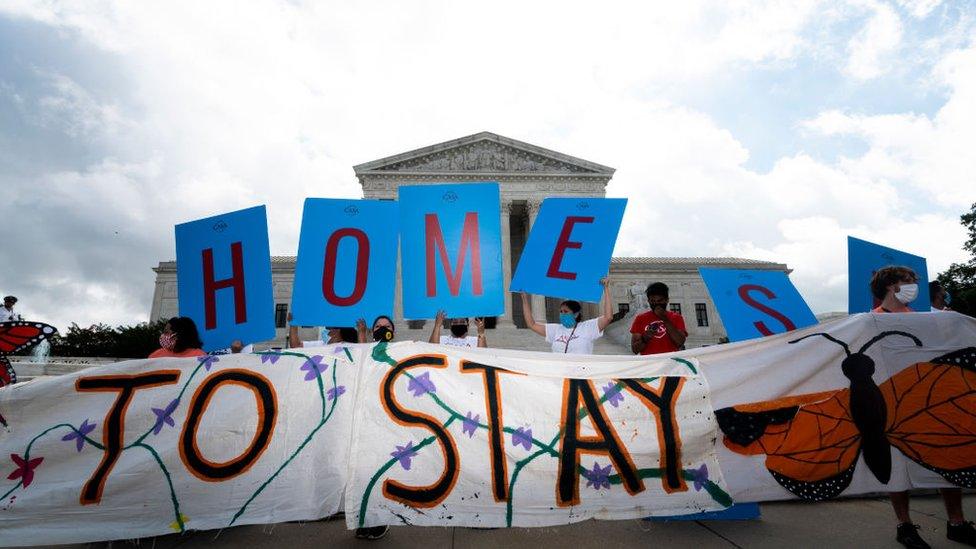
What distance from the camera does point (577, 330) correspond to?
17.6 ft

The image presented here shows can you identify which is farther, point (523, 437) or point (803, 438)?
point (803, 438)

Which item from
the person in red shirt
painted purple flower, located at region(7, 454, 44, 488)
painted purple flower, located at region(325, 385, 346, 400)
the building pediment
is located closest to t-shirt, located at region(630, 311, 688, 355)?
the person in red shirt

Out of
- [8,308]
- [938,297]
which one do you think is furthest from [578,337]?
[8,308]

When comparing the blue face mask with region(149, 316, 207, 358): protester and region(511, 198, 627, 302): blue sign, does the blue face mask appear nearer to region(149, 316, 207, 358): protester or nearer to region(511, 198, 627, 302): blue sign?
region(511, 198, 627, 302): blue sign

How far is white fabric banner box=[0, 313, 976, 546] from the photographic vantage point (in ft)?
9.33

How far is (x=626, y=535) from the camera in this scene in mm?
3160

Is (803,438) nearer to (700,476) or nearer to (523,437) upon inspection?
(700,476)

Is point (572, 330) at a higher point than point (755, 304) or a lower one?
lower

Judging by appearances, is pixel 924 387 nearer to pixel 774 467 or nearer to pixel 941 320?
pixel 941 320

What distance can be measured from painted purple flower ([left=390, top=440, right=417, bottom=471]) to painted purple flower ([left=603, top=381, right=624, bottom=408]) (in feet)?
4.40

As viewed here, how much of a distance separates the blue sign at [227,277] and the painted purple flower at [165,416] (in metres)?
1.14

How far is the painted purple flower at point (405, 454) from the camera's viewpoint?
2.89m

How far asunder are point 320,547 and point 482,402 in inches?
55.6

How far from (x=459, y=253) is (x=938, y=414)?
3.97 m
